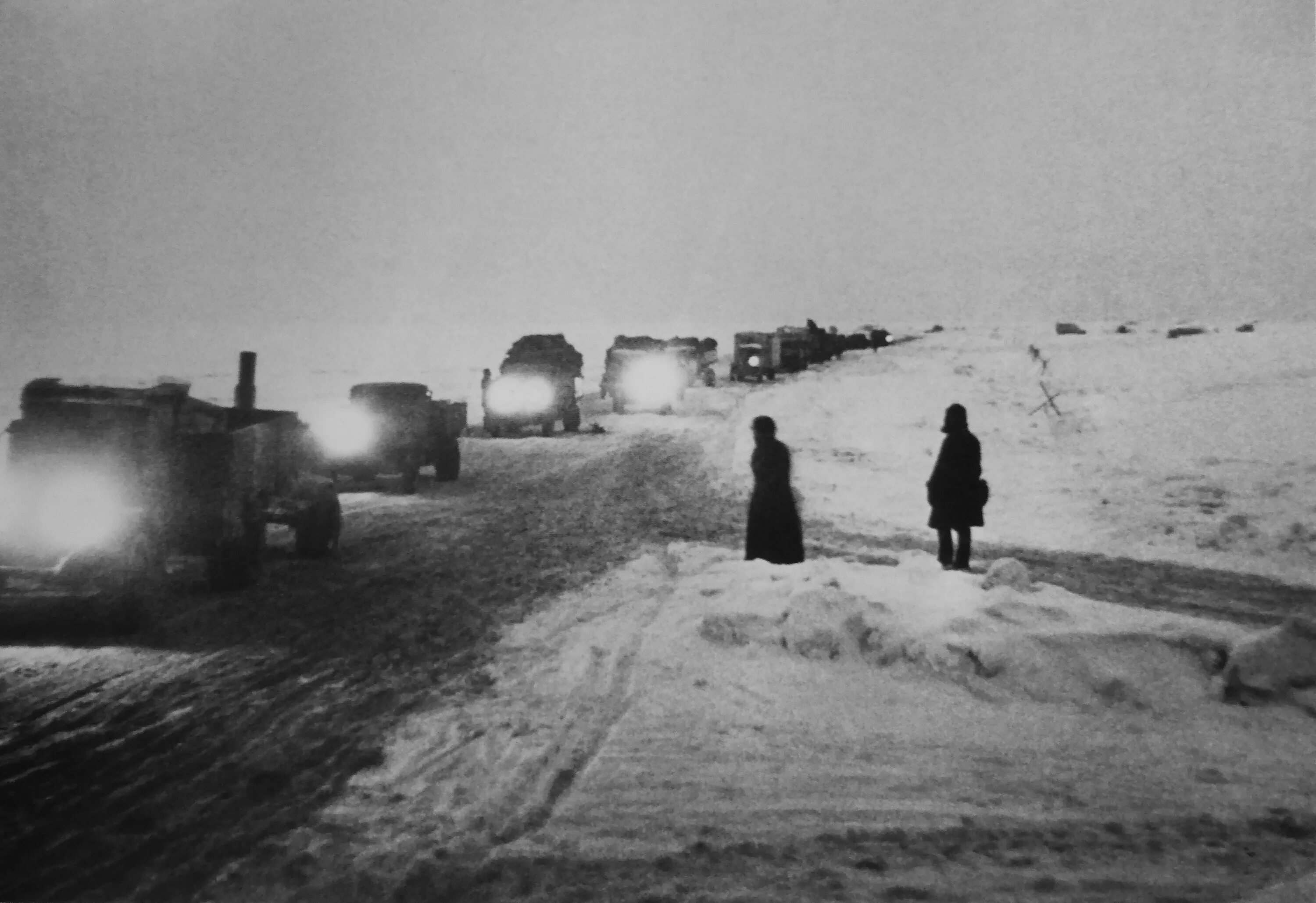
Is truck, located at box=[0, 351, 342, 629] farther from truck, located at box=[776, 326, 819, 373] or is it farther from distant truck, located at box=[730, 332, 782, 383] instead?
truck, located at box=[776, 326, 819, 373]

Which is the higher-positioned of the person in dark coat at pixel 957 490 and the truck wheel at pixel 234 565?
the person in dark coat at pixel 957 490

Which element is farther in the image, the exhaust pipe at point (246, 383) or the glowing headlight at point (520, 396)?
the glowing headlight at point (520, 396)

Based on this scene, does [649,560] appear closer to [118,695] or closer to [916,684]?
[916,684]

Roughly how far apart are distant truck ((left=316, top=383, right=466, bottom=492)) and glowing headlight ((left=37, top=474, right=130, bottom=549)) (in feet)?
27.2

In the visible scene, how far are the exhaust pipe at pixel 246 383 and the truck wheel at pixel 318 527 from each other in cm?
212

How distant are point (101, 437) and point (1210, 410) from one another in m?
20.2

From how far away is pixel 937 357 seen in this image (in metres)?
37.6

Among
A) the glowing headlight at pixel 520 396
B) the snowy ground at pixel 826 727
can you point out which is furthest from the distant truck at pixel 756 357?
the snowy ground at pixel 826 727

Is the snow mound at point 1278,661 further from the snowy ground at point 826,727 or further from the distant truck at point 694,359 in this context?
the distant truck at point 694,359

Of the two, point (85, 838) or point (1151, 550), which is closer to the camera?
point (85, 838)

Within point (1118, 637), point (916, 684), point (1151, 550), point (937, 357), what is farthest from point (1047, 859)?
point (937, 357)

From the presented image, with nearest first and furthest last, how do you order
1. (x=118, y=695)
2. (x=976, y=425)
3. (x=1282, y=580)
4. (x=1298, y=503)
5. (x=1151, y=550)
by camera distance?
(x=118, y=695) < (x=1282, y=580) < (x=1151, y=550) < (x=1298, y=503) < (x=976, y=425)

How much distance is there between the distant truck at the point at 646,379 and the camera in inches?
1291

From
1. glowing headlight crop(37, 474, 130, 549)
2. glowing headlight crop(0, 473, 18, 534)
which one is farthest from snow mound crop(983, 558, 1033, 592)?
glowing headlight crop(0, 473, 18, 534)
